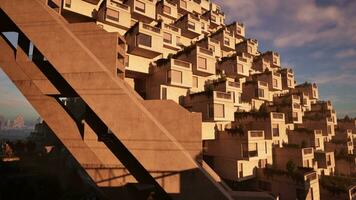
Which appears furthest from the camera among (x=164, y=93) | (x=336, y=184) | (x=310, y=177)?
(x=336, y=184)

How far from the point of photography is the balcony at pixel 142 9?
3256cm

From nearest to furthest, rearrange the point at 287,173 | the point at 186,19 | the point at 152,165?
the point at 152,165 → the point at 287,173 → the point at 186,19

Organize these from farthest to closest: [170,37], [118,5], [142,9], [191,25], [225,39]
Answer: [225,39]
[191,25]
[170,37]
[142,9]
[118,5]

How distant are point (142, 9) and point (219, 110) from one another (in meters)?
18.7

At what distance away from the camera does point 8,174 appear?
84.6 feet

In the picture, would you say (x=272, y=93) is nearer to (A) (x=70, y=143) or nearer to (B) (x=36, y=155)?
(A) (x=70, y=143)

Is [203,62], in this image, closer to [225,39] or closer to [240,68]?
[240,68]

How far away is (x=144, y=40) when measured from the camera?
1125 inches

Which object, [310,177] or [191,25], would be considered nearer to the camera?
[310,177]

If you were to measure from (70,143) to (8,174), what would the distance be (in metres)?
14.3

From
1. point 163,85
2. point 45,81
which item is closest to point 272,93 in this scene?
point 163,85

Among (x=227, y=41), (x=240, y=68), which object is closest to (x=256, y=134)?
(x=240, y=68)

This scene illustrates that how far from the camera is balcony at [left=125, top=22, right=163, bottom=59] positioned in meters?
27.9

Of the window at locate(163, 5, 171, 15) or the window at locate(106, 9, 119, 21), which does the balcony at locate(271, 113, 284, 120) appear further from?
the window at locate(106, 9, 119, 21)
